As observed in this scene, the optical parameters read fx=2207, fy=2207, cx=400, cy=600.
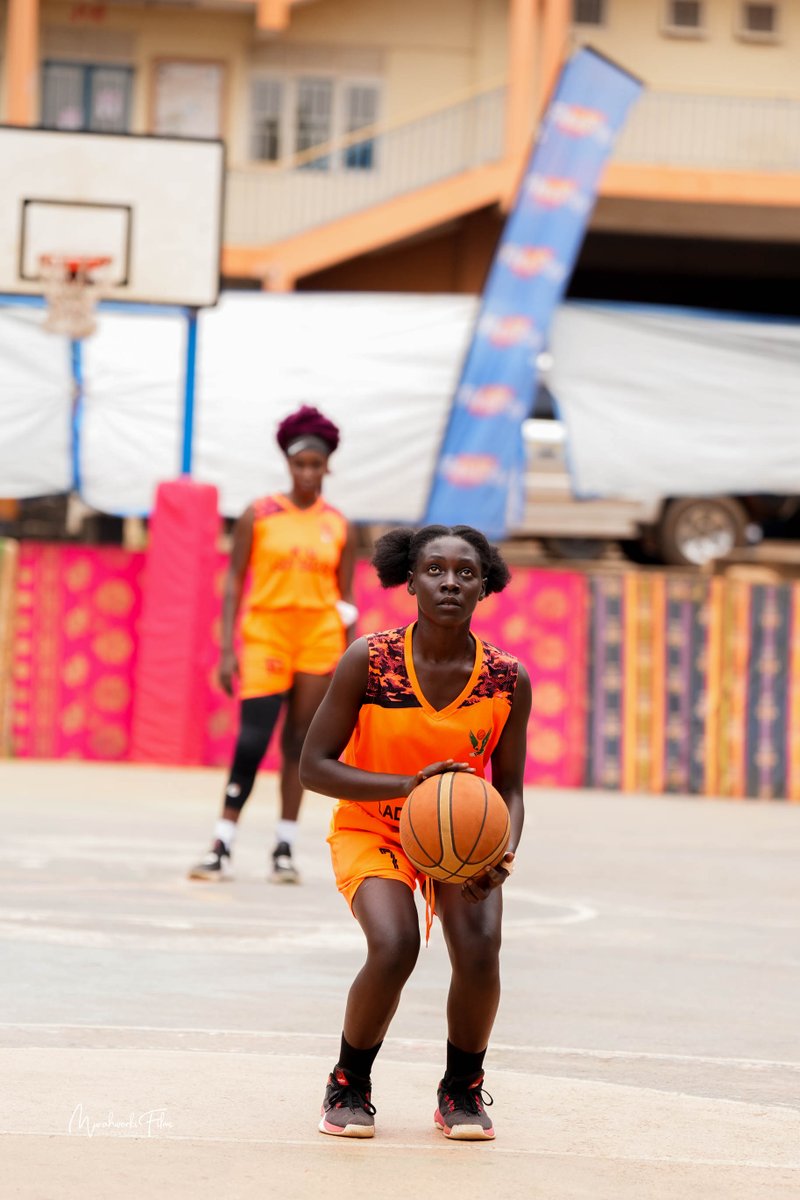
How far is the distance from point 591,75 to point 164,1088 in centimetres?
1616

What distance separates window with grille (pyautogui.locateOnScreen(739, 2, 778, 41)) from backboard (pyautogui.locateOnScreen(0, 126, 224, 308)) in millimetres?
18006

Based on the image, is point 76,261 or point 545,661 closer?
point 545,661

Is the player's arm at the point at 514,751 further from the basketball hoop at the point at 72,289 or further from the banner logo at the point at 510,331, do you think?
the banner logo at the point at 510,331

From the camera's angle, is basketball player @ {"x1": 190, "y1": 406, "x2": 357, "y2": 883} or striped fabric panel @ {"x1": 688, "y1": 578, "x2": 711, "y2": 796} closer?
basketball player @ {"x1": 190, "y1": 406, "x2": 357, "y2": 883}

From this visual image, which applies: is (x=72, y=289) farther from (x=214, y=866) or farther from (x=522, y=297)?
(x=214, y=866)

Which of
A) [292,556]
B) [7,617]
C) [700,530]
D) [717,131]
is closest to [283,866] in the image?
[292,556]

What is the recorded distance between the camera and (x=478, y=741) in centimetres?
548

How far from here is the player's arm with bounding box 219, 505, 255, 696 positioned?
10.3m

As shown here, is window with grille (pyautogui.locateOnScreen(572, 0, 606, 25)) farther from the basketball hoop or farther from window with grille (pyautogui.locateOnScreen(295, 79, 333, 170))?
the basketball hoop

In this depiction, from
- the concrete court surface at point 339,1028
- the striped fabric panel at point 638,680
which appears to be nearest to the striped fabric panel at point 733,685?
the striped fabric panel at point 638,680

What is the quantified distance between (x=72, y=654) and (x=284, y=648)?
648 centimetres

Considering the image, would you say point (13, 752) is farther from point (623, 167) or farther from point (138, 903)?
point (623, 167)

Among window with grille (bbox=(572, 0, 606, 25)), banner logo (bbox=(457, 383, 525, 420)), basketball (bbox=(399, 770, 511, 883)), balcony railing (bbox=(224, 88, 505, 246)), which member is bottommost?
basketball (bbox=(399, 770, 511, 883))

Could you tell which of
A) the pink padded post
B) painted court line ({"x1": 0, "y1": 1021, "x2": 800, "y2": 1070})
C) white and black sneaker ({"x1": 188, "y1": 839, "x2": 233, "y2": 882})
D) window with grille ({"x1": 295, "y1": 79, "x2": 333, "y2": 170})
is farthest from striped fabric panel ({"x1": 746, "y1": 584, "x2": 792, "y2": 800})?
window with grille ({"x1": 295, "y1": 79, "x2": 333, "y2": 170})
